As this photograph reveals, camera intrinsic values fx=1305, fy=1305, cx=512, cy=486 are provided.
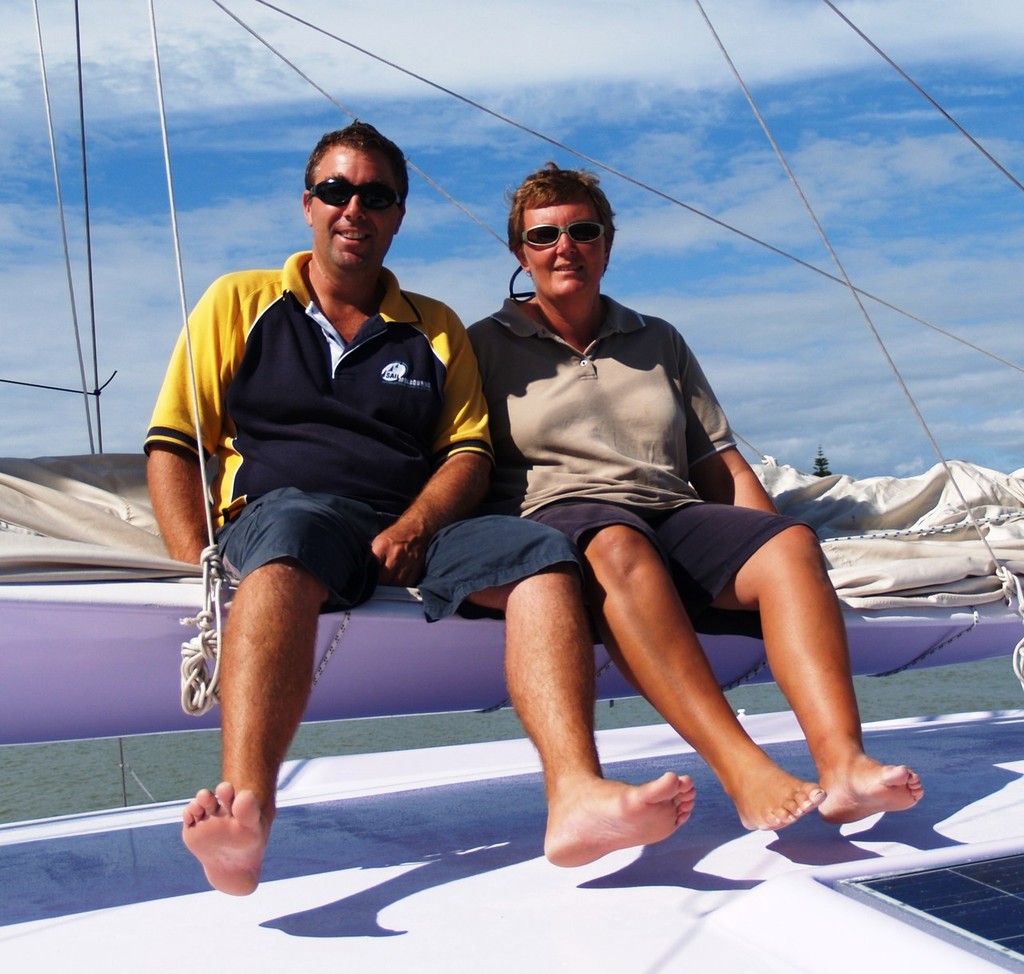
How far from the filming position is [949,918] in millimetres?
1376

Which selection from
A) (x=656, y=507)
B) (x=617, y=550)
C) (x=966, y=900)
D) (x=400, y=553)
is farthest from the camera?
(x=656, y=507)

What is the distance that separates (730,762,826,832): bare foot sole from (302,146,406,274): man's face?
1253mm

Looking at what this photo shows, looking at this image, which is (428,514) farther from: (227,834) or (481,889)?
(227,834)

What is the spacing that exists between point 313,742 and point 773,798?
455cm

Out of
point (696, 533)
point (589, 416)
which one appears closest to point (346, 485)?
point (589, 416)

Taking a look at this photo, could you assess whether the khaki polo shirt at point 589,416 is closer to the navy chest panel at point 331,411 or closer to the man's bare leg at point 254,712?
the navy chest panel at point 331,411

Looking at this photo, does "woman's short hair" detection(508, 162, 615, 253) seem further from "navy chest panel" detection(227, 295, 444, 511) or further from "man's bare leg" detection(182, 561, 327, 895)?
"man's bare leg" detection(182, 561, 327, 895)

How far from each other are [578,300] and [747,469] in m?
0.50

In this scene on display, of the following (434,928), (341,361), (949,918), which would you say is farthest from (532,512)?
(949,918)

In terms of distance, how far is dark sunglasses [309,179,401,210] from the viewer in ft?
8.04

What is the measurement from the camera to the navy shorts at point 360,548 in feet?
6.26

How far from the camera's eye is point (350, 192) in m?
2.45

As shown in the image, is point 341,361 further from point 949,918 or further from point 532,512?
point 949,918

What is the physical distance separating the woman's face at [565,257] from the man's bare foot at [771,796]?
118 cm
